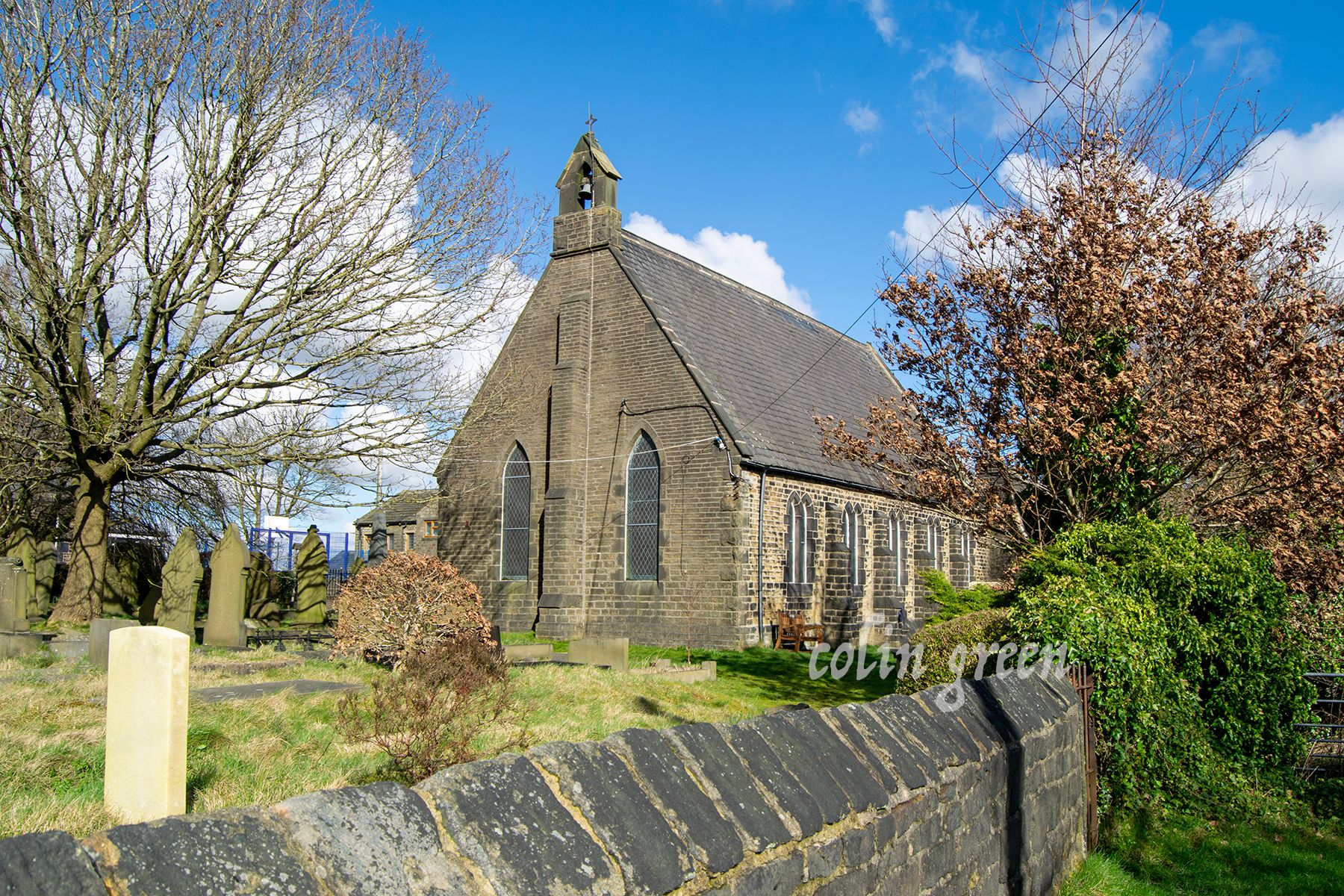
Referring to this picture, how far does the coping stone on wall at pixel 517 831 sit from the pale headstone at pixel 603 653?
13302 mm

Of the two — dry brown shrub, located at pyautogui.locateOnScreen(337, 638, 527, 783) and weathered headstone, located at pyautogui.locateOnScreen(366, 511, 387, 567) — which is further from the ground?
weathered headstone, located at pyautogui.locateOnScreen(366, 511, 387, 567)

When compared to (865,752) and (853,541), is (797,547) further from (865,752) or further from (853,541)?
(865,752)

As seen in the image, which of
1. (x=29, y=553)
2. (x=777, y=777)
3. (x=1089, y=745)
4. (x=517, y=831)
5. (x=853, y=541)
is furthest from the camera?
(x=853, y=541)

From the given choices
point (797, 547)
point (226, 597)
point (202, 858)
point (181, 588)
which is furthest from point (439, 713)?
point (797, 547)

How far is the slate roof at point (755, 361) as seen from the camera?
24828 millimetres

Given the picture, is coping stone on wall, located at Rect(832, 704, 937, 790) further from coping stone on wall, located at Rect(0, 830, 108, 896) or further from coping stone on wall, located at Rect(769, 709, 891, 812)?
coping stone on wall, located at Rect(0, 830, 108, 896)

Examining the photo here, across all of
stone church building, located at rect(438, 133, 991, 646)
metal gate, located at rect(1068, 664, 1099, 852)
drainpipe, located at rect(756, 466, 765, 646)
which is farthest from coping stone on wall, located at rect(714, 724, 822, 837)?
drainpipe, located at rect(756, 466, 765, 646)

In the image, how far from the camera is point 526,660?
15.5 m

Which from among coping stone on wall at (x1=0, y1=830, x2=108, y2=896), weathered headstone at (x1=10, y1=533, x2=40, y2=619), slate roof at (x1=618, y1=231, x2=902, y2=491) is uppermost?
slate roof at (x1=618, y1=231, x2=902, y2=491)

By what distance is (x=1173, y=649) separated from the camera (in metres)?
8.91

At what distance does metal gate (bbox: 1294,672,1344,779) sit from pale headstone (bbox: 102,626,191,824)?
30.4ft

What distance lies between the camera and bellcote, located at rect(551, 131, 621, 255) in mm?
26344

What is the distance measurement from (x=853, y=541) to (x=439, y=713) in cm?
2209

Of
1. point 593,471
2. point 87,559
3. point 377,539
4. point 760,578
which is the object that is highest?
point 593,471
